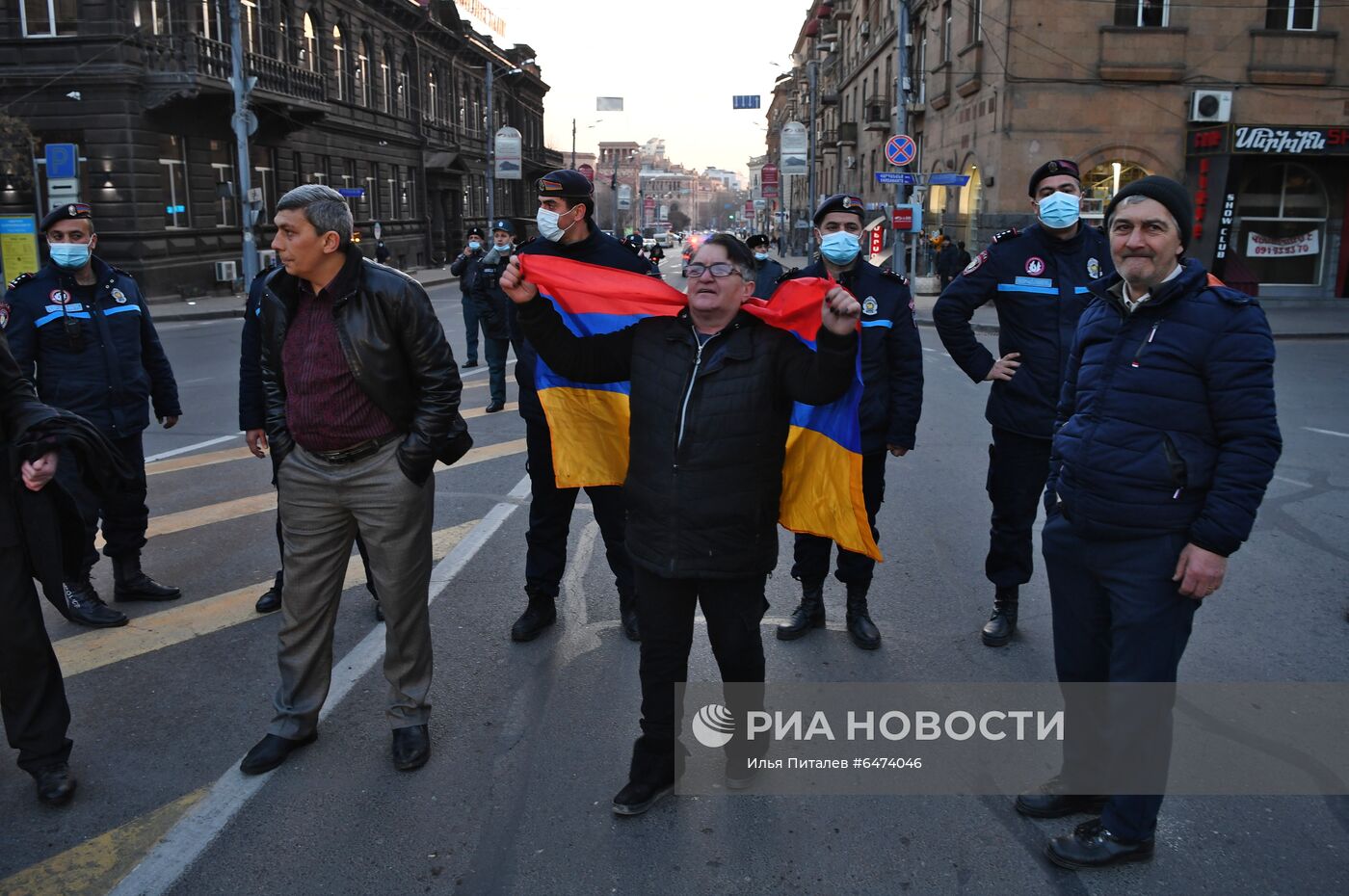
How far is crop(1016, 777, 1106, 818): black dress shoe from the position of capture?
3.65 meters

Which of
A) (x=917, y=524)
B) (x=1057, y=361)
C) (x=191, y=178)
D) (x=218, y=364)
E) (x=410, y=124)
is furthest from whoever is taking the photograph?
(x=410, y=124)

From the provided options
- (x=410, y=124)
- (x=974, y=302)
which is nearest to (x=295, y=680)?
(x=974, y=302)

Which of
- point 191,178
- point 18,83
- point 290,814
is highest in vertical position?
point 18,83

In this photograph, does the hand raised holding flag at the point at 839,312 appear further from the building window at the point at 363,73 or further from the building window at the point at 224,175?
the building window at the point at 363,73

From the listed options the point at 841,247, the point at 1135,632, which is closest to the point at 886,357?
the point at 841,247

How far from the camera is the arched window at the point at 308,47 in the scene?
A: 3625cm

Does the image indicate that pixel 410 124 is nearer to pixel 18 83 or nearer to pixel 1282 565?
pixel 18 83

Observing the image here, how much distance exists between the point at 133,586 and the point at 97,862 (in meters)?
2.83

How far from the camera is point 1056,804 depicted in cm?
365

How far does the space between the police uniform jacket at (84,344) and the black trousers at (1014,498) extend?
14.7 ft

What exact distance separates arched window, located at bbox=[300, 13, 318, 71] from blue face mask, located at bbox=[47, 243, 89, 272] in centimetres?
3391

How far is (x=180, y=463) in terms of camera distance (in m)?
9.35

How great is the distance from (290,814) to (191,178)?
2998 cm

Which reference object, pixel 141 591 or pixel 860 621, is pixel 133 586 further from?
pixel 860 621
